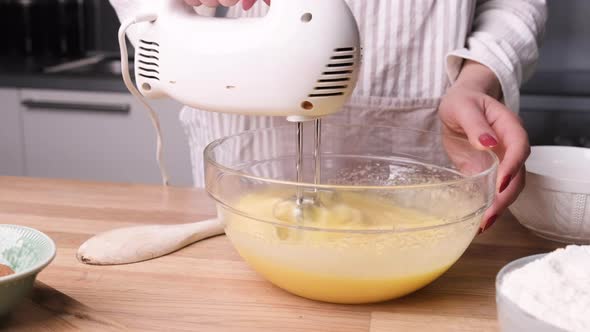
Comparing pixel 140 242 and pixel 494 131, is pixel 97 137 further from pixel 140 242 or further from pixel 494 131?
pixel 494 131

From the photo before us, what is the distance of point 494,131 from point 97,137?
150cm

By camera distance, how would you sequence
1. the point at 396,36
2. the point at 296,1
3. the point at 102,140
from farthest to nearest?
the point at 102,140, the point at 396,36, the point at 296,1

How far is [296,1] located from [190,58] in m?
0.15

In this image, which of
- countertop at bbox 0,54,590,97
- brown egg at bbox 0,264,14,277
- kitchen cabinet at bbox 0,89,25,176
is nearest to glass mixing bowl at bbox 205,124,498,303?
brown egg at bbox 0,264,14,277

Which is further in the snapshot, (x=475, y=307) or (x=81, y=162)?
(x=81, y=162)

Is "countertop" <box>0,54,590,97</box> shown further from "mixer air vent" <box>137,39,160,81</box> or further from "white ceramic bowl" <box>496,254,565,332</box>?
"white ceramic bowl" <box>496,254,565,332</box>

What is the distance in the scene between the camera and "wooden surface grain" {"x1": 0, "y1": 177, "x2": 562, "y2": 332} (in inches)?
30.0

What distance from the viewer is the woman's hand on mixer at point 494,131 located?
2.93ft

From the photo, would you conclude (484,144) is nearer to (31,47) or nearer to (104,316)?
(104,316)

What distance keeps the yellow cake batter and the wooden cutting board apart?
0.56 feet

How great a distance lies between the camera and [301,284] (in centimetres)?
78

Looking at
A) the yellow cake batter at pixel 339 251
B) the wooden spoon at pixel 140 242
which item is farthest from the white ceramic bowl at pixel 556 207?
the wooden spoon at pixel 140 242

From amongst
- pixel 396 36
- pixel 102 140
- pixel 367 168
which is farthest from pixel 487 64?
pixel 102 140

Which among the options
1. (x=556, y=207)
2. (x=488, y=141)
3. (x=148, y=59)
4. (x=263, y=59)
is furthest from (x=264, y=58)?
(x=556, y=207)
